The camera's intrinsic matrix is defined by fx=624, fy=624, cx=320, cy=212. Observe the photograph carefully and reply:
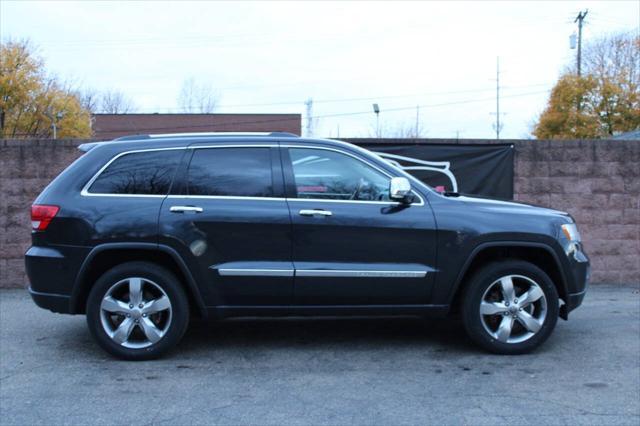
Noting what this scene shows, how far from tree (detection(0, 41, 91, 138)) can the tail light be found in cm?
3112

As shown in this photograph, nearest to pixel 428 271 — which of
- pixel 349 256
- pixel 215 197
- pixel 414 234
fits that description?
pixel 414 234

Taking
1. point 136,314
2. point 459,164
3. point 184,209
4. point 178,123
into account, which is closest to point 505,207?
point 184,209

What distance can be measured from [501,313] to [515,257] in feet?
1.86

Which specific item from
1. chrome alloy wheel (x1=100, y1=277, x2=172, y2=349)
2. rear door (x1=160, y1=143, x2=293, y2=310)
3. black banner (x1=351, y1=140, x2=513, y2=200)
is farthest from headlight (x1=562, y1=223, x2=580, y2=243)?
chrome alloy wheel (x1=100, y1=277, x2=172, y2=349)

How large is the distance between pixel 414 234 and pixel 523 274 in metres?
1.03

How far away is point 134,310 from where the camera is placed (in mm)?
5207

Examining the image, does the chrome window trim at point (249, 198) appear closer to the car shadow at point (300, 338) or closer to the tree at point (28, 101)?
the car shadow at point (300, 338)

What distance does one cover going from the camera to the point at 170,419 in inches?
160

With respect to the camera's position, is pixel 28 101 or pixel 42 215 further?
pixel 28 101

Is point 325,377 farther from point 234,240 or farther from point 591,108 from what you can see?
point 591,108

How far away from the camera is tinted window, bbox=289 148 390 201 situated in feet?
17.6

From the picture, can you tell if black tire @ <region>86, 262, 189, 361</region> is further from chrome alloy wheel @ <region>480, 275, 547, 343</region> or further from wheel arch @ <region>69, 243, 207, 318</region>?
chrome alloy wheel @ <region>480, 275, 547, 343</region>

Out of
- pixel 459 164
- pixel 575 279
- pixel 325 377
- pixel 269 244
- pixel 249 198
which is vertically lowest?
pixel 325 377

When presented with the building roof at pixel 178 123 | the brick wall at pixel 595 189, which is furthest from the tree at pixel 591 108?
the brick wall at pixel 595 189
